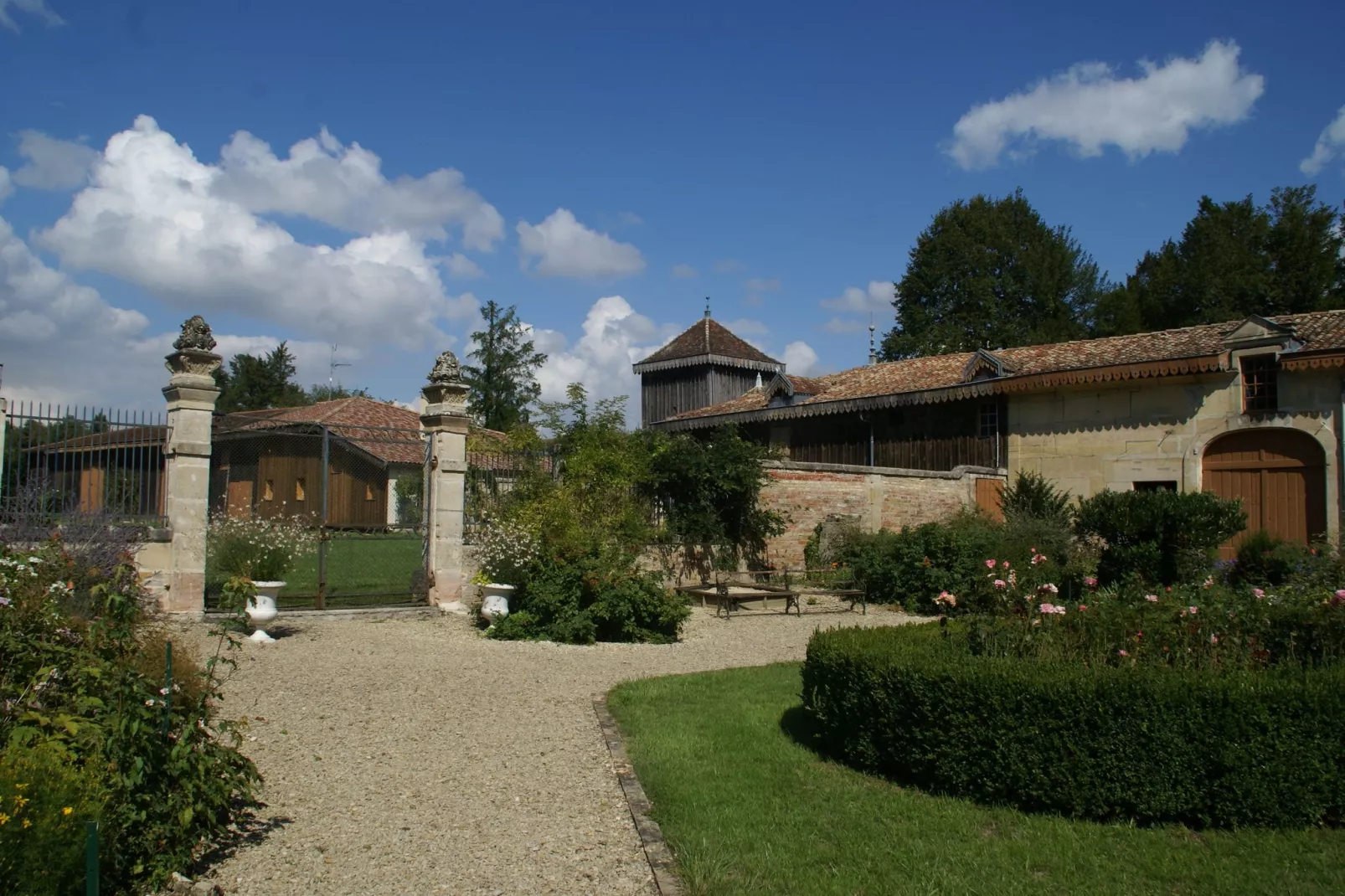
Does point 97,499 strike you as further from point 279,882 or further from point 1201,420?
point 1201,420

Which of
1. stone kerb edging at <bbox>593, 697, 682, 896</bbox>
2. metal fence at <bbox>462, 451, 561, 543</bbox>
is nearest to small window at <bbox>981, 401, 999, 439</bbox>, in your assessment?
metal fence at <bbox>462, 451, 561, 543</bbox>

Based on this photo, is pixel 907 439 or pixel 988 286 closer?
pixel 907 439

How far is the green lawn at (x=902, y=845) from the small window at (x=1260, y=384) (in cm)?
1817

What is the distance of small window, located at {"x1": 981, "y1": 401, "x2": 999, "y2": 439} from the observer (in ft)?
80.2

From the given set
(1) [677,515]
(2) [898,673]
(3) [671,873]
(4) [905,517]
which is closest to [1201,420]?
(4) [905,517]

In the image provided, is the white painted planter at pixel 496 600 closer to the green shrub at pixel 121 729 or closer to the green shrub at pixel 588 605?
the green shrub at pixel 588 605

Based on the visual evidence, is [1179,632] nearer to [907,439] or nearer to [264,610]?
[264,610]

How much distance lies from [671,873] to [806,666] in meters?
2.63

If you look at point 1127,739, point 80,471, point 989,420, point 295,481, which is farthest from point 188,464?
point 989,420

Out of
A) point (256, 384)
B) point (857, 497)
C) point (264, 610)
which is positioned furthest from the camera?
point (256, 384)

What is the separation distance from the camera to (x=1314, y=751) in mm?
5027

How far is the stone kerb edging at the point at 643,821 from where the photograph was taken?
452 cm

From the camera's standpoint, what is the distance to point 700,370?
3878cm

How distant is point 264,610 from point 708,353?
28961 mm
